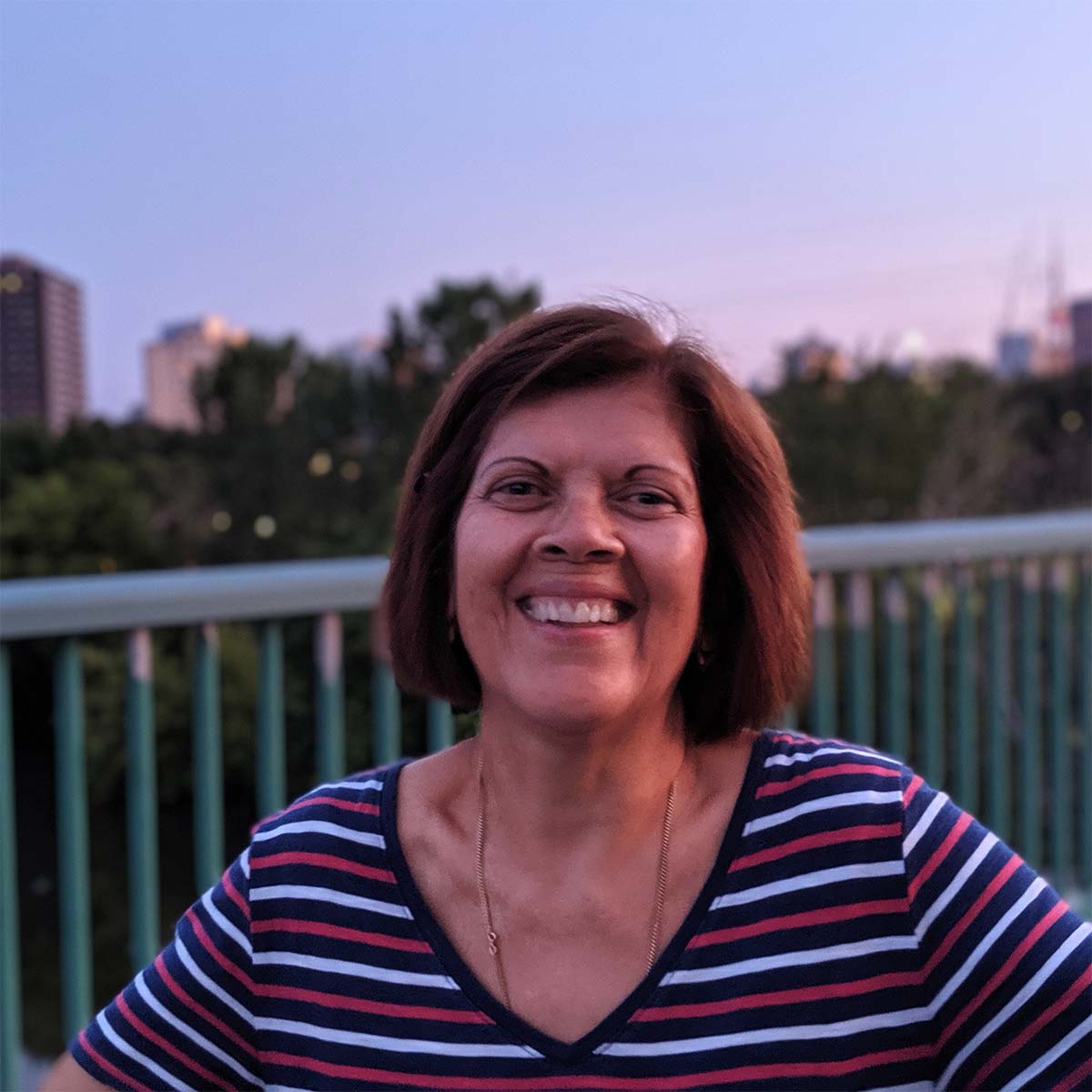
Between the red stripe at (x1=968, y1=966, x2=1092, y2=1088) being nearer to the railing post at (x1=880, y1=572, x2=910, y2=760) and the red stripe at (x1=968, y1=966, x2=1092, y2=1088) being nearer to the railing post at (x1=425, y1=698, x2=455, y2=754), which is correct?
the railing post at (x1=425, y1=698, x2=455, y2=754)

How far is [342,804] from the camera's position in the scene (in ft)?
4.54

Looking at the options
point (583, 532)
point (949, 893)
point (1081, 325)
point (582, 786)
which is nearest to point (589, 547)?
point (583, 532)

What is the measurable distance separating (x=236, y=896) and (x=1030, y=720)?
2.82 meters

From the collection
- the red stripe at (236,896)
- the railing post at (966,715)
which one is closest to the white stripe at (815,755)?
the red stripe at (236,896)

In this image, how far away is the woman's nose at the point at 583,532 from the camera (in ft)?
4.19

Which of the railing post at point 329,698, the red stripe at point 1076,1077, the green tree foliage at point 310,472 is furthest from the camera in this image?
the green tree foliage at point 310,472

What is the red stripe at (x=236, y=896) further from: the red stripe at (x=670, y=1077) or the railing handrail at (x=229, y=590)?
the railing handrail at (x=229, y=590)

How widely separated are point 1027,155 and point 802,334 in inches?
970

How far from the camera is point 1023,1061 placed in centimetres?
116

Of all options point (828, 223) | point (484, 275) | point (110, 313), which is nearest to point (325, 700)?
point (828, 223)

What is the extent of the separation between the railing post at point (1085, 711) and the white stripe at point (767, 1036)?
2.56m

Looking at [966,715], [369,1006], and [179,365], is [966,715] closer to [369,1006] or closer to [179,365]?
[369,1006]

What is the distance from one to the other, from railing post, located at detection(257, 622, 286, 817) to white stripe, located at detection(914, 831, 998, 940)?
147 cm

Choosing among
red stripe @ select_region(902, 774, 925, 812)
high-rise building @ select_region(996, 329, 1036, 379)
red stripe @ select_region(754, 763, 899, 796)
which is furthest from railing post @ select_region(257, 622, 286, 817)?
high-rise building @ select_region(996, 329, 1036, 379)
